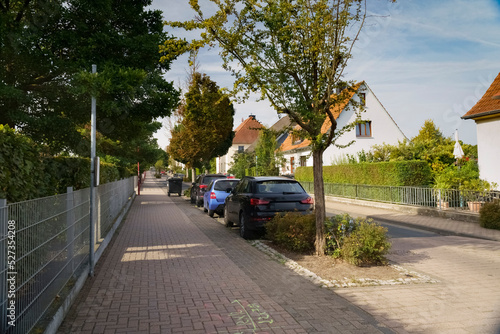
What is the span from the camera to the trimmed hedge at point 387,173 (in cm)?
1847

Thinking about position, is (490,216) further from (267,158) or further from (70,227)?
(267,158)

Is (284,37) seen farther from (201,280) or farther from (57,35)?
(57,35)

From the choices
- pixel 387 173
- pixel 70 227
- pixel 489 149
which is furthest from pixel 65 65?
pixel 489 149

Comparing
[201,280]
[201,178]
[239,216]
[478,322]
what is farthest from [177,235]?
[201,178]

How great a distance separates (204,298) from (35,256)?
2.27m

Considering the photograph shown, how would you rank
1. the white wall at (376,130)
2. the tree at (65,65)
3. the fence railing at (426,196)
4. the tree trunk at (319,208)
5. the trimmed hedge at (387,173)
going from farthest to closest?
the white wall at (376,130) < the trimmed hedge at (387,173) < the fence railing at (426,196) < the tree at (65,65) < the tree trunk at (319,208)

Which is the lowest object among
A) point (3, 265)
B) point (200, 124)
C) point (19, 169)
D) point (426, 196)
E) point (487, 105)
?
point (426, 196)

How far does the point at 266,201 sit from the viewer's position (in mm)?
10000

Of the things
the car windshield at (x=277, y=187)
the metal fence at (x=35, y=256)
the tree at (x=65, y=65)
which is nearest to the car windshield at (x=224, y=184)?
the tree at (x=65, y=65)

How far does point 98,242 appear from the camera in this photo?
864cm

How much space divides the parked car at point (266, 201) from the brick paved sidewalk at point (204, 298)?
1.19 m

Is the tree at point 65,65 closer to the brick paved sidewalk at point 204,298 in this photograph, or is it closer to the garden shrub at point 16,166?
the brick paved sidewalk at point 204,298

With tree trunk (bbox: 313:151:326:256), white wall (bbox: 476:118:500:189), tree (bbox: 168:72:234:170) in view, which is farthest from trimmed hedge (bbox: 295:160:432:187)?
tree trunk (bbox: 313:151:326:256)

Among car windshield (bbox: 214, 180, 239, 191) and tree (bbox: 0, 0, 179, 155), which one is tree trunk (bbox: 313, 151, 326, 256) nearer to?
tree (bbox: 0, 0, 179, 155)
